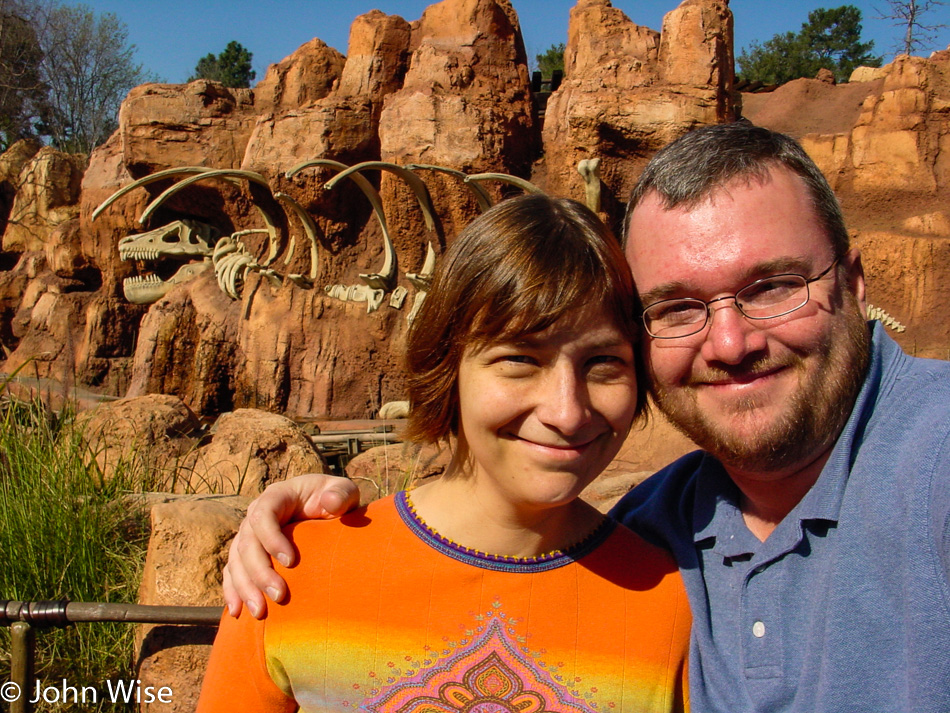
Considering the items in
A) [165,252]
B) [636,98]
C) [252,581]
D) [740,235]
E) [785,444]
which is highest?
[636,98]

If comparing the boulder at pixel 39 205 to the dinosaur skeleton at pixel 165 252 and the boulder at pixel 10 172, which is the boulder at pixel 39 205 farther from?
the dinosaur skeleton at pixel 165 252

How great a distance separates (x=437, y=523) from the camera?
1.55 m

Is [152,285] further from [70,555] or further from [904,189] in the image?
[904,189]

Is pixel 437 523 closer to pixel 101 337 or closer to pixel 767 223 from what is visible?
pixel 767 223

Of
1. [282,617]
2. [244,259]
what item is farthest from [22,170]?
[282,617]

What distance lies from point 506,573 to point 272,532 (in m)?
0.46

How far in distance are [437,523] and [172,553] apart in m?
1.62

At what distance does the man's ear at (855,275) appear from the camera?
61.1 inches

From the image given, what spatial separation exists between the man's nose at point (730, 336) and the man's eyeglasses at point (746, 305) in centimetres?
1

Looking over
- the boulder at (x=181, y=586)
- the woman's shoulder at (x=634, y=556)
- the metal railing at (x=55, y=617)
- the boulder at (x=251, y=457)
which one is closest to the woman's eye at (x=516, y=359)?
the woman's shoulder at (x=634, y=556)

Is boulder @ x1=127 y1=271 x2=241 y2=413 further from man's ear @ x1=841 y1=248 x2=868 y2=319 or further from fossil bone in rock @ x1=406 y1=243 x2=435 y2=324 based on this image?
man's ear @ x1=841 y1=248 x2=868 y2=319

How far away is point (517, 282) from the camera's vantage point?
1.40 m

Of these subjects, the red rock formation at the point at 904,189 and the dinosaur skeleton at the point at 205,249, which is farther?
the dinosaur skeleton at the point at 205,249

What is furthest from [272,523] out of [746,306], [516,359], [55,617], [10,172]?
[10,172]
